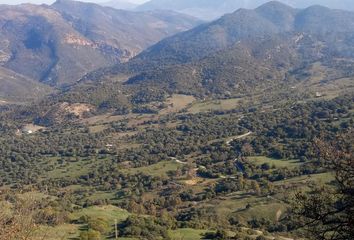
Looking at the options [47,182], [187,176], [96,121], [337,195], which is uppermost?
[337,195]

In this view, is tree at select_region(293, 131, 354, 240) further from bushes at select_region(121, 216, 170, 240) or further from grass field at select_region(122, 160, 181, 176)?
grass field at select_region(122, 160, 181, 176)

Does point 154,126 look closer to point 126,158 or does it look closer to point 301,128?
point 126,158

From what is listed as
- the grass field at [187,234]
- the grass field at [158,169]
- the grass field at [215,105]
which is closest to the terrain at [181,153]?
the grass field at [187,234]

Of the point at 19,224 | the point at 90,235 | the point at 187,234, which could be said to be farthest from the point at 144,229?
the point at 19,224

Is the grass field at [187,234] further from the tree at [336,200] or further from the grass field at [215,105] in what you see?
the grass field at [215,105]

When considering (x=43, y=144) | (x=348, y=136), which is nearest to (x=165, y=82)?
(x=43, y=144)

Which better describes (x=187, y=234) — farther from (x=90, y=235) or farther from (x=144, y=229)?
(x=90, y=235)
